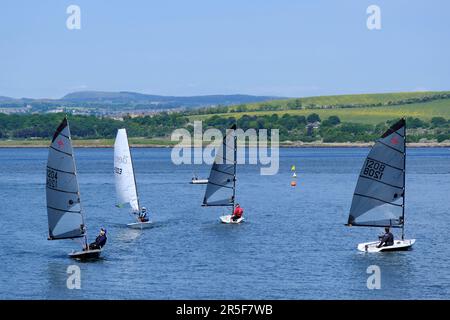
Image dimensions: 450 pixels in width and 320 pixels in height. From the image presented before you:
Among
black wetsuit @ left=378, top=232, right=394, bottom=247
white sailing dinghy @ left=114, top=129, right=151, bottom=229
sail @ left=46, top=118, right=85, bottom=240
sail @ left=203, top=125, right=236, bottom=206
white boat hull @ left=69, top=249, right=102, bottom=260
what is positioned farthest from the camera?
sail @ left=203, top=125, right=236, bottom=206

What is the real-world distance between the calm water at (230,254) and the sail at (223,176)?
5.62 ft

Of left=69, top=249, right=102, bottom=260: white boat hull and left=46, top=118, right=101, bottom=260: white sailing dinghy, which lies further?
left=69, top=249, right=102, bottom=260: white boat hull

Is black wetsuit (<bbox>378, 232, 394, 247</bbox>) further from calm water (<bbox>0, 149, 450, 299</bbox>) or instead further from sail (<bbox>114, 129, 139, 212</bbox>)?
sail (<bbox>114, 129, 139, 212</bbox>)

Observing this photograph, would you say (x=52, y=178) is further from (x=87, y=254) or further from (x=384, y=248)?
(x=384, y=248)

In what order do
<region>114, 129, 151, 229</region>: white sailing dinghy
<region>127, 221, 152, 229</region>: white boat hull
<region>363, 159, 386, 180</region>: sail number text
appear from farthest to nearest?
1. <region>114, 129, 151, 229</region>: white sailing dinghy
2. <region>127, 221, 152, 229</region>: white boat hull
3. <region>363, 159, 386, 180</region>: sail number text

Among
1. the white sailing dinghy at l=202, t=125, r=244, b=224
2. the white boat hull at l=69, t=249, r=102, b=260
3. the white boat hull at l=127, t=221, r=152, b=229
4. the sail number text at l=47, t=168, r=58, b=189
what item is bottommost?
the white boat hull at l=127, t=221, r=152, b=229

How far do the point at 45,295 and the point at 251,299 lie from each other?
9279mm


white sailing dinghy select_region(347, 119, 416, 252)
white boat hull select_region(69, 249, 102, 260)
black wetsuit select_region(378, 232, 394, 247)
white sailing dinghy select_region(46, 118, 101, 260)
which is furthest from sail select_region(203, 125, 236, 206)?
white boat hull select_region(69, 249, 102, 260)

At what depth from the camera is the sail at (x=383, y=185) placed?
55.9 m

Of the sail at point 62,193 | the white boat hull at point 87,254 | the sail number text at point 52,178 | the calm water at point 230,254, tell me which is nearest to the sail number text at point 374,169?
the calm water at point 230,254

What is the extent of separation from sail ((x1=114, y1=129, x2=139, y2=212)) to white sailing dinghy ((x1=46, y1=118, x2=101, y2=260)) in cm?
1478

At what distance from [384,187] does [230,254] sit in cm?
924

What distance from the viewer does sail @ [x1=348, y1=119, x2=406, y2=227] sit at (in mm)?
55906

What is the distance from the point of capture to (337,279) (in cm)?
4816
